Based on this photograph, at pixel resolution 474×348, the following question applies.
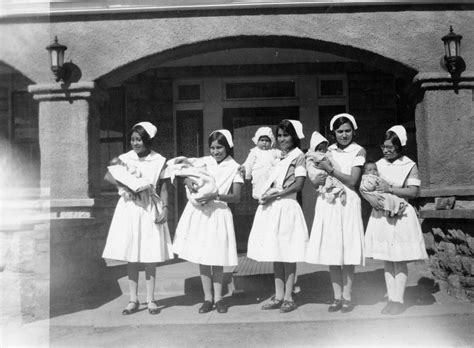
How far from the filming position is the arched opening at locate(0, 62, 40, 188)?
29.0 feet

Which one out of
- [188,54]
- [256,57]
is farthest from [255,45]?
[256,57]

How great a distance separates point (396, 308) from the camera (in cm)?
464

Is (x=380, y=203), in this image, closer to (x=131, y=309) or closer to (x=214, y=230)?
(x=214, y=230)

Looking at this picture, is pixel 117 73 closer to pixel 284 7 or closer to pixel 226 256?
pixel 284 7

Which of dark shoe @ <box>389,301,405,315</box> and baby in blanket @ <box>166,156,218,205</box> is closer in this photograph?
dark shoe @ <box>389,301,405,315</box>

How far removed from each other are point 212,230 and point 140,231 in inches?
29.3

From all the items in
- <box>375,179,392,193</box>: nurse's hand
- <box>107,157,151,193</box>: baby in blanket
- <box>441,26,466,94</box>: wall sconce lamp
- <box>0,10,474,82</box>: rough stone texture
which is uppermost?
<box>0,10,474,82</box>: rough stone texture

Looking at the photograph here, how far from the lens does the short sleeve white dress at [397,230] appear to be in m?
4.64

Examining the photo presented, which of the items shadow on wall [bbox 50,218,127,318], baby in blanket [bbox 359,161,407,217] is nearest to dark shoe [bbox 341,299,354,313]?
baby in blanket [bbox 359,161,407,217]

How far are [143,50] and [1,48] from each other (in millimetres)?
1940

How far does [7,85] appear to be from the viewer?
8.91 meters

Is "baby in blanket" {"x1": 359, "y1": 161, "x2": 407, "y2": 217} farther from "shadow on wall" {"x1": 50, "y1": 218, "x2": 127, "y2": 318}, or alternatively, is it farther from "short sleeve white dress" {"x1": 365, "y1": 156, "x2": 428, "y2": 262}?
"shadow on wall" {"x1": 50, "y1": 218, "x2": 127, "y2": 318}

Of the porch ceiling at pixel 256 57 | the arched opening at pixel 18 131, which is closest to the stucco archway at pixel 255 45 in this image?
the porch ceiling at pixel 256 57

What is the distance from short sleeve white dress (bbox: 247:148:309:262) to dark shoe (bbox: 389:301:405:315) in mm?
968
